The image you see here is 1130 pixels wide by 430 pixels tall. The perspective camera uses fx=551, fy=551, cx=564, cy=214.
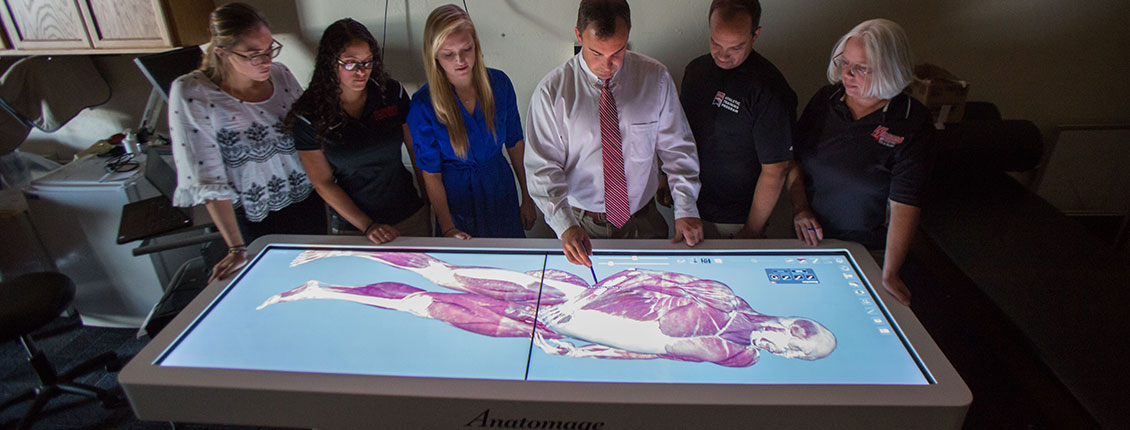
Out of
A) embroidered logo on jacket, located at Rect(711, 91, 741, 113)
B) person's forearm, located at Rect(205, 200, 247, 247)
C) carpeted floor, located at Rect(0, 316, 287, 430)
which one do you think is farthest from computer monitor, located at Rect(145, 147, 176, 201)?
embroidered logo on jacket, located at Rect(711, 91, 741, 113)

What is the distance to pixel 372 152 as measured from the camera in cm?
187

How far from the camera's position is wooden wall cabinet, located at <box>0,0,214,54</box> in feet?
7.41

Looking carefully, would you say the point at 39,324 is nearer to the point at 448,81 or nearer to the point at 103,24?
the point at 103,24

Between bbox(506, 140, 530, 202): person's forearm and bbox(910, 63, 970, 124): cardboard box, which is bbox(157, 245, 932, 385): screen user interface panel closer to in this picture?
bbox(506, 140, 530, 202): person's forearm

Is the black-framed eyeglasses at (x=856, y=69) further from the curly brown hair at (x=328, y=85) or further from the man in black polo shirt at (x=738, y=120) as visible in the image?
the curly brown hair at (x=328, y=85)

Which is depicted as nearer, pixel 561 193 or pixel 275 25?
pixel 561 193

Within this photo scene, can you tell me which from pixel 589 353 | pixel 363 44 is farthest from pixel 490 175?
pixel 589 353

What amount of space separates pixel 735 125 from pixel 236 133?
162cm

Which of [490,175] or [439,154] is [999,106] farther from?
[439,154]

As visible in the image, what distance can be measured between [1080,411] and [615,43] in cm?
154

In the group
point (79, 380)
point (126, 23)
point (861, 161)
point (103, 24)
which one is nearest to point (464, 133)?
point (861, 161)

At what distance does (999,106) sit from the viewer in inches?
96.0

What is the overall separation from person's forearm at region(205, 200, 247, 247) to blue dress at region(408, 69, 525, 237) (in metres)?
0.63

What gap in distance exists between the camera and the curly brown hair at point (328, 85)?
1.70 meters
